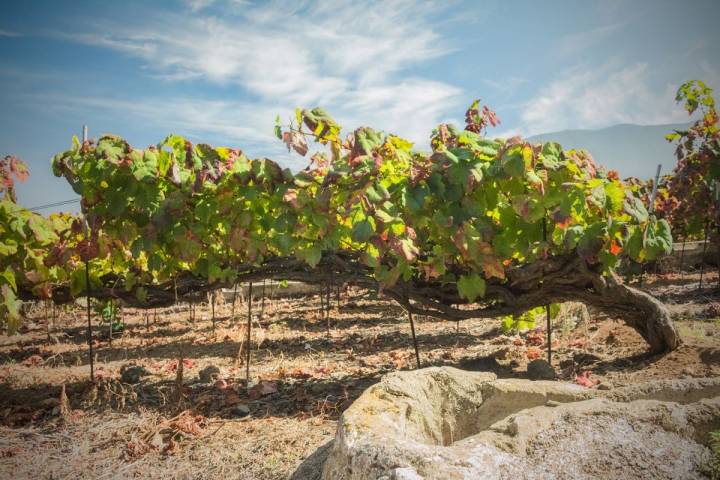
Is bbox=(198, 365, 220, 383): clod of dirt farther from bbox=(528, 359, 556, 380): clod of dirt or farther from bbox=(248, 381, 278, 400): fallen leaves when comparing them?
bbox=(528, 359, 556, 380): clod of dirt

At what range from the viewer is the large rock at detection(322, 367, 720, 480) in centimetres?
125

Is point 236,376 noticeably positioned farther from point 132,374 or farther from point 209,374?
point 132,374

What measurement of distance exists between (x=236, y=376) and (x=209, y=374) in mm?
270

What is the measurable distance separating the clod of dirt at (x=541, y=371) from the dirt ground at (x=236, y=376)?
21 centimetres

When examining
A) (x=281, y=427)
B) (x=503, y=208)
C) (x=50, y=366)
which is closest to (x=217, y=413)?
(x=281, y=427)

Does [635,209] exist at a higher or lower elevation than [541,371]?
higher

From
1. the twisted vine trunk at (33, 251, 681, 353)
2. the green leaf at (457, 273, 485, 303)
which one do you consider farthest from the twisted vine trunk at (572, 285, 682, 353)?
the green leaf at (457, 273, 485, 303)

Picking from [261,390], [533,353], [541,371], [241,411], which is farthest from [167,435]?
[533,353]

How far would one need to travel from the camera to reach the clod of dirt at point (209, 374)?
14.2ft

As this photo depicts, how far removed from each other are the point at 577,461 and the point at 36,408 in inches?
176

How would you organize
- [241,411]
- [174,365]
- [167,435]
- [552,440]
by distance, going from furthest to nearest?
[174,365]
[241,411]
[167,435]
[552,440]

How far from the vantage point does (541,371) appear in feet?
11.9

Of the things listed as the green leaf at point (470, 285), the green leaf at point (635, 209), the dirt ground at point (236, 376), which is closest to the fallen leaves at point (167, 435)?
the dirt ground at point (236, 376)

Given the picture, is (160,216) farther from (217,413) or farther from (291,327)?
(291,327)
